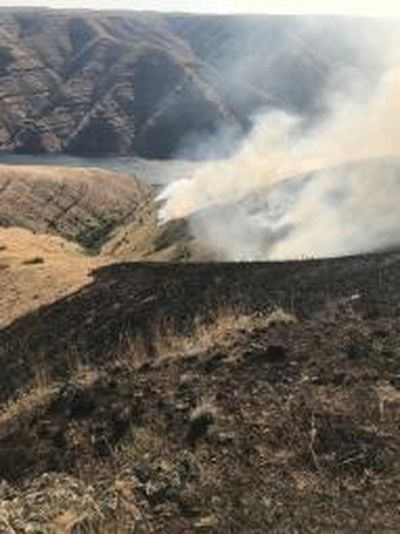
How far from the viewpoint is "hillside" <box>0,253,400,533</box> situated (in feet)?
37.8

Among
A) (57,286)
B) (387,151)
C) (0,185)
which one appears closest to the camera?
(57,286)

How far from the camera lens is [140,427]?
14180mm

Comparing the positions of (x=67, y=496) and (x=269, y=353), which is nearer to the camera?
(x=67, y=496)

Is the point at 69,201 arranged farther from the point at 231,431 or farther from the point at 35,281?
the point at 231,431

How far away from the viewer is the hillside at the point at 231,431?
11.5m

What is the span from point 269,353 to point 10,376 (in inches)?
420

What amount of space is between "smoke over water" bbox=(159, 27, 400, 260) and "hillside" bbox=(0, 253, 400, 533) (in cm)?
2547

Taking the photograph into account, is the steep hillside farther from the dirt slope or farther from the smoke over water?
the dirt slope

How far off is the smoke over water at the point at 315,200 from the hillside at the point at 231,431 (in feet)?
83.6

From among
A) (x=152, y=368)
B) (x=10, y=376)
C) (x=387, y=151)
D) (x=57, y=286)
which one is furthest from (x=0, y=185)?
(x=152, y=368)

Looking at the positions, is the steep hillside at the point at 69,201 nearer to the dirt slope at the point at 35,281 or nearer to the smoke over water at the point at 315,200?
the smoke over water at the point at 315,200

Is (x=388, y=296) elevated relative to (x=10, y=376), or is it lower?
elevated

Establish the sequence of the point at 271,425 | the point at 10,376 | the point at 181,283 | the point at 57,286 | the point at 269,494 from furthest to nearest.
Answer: the point at 57,286 → the point at 181,283 → the point at 10,376 → the point at 271,425 → the point at 269,494

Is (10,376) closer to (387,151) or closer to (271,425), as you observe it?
(271,425)
